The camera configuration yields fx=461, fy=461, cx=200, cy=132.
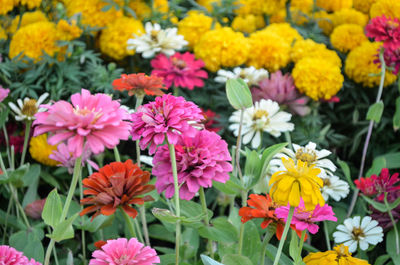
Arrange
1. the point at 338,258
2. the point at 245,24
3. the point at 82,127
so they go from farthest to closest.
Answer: the point at 245,24 < the point at 338,258 < the point at 82,127

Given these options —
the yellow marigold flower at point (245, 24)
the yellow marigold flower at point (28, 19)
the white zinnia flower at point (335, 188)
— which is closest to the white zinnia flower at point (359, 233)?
the white zinnia flower at point (335, 188)

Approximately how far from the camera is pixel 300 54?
1.25 metres

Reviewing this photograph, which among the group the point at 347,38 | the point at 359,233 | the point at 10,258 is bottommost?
the point at 359,233

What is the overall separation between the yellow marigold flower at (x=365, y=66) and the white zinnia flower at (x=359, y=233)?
0.47 meters

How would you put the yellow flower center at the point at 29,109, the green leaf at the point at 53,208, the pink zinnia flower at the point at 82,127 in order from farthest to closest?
the yellow flower center at the point at 29,109
the green leaf at the point at 53,208
the pink zinnia flower at the point at 82,127

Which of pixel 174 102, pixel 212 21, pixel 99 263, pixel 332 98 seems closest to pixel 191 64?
pixel 212 21

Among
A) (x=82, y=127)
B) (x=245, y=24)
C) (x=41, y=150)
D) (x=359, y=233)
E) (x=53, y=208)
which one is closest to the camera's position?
(x=82, y=127)

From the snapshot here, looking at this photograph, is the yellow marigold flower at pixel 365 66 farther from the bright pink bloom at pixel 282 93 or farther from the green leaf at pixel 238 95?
the green leaf at pixel 238 95

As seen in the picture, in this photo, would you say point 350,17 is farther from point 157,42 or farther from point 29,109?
point 29,109

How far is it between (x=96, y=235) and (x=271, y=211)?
455 mm

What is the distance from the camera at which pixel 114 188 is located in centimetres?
65

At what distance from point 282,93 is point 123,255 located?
68cm

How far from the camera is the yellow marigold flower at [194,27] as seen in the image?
1.35m

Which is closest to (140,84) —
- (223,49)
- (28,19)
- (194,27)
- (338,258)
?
(338,258)
